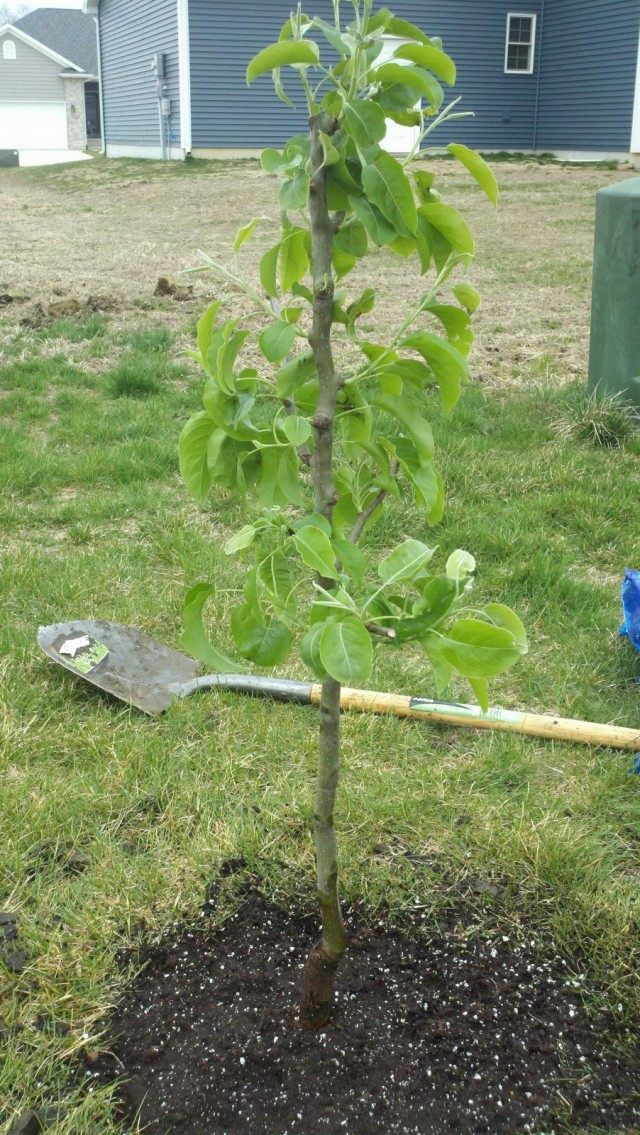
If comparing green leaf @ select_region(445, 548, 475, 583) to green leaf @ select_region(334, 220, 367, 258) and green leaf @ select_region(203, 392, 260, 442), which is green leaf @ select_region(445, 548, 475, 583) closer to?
green leaf @ select_region(203, 392, 260, 442)

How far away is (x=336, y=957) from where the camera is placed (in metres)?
1.85

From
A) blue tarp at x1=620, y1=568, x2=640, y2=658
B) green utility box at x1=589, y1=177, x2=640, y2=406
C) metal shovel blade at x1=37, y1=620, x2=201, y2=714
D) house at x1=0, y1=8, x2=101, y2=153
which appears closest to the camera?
metal shovel blade at x1=37, y1=620, x2=201, y2=714

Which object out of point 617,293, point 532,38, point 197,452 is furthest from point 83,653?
point 532,38

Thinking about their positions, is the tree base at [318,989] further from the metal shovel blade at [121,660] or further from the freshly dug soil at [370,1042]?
the metal shovel blade at [121,660]

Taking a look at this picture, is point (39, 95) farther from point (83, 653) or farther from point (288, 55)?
point (288, 55)

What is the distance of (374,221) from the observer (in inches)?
Result: 54.1

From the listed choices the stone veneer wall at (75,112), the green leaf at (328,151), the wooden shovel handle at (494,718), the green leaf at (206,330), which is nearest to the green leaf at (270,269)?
the green leaf at (206,330)

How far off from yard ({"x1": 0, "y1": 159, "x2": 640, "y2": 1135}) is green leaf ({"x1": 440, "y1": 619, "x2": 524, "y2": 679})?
60 cm

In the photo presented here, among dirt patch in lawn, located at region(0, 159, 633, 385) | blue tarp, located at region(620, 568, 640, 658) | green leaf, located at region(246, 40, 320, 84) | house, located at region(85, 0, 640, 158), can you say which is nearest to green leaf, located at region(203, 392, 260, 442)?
green leaf, located at region(246, 40, 320, 84)

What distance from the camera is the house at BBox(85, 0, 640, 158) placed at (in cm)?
2038

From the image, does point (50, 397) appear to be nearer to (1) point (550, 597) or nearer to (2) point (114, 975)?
(1) point (550, 597)

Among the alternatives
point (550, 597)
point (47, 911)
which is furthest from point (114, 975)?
point (550, 597)

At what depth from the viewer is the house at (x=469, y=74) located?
20.4 meters

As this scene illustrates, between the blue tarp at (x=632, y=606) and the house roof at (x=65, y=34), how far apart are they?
176 ft
